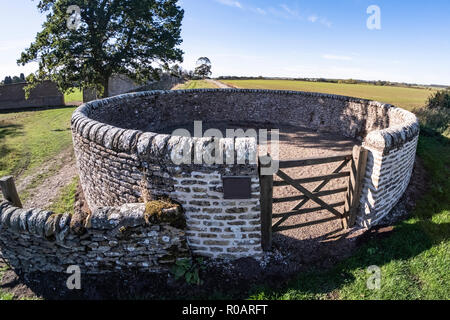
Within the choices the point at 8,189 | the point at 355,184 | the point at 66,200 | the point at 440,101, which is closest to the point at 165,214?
the point at 8,189

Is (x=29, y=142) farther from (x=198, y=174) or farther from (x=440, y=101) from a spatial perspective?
(x=440, y=101)

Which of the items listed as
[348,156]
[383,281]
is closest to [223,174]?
[348,156]

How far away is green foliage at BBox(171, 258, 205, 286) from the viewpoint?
4.10m

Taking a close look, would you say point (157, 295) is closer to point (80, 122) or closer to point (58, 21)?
point (80, 122)

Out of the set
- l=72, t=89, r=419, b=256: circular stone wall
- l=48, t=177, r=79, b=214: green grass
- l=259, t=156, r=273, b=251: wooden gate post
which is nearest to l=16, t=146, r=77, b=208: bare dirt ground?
l=48, t=177, r=79, b=214: green grass

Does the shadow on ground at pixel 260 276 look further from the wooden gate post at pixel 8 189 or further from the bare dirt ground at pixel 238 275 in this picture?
the wooden gate post at pixel 8 189

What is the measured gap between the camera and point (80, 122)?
5.81 m

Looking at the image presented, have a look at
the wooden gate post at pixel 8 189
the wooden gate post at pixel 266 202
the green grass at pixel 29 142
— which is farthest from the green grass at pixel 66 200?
the wooden gate post at pixel 266 202

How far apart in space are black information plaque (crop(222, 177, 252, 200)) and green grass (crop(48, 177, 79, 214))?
5252mm

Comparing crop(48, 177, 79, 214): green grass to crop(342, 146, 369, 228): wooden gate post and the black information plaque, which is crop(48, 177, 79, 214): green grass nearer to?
the black information plaque

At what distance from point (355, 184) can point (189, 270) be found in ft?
11.6

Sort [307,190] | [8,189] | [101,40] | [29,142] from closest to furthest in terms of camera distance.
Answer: [307,190]
[8,189]
[29,142]
[101,40]

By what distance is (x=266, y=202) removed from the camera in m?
4.33

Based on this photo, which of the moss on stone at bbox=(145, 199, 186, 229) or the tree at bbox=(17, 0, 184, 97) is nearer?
the moss on stone at bbox=(145, 199, 186, 229)
